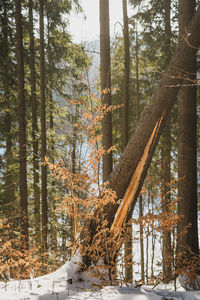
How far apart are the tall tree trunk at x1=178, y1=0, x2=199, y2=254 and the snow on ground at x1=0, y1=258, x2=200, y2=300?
239 centimetres

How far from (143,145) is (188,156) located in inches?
68.5

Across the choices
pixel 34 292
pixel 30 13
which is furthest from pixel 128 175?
pixel 30 13

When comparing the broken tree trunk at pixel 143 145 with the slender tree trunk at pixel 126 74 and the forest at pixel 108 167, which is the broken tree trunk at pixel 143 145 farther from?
the slender tree trunk at pixel 126 74

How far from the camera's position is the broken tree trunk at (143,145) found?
13.9 ft

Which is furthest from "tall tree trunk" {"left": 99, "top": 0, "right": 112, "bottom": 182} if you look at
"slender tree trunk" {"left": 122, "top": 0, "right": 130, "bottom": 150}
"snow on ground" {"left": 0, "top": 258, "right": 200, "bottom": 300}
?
"snow on ground" {"left": 0, "top": 258, "right": 200, "bottom": 300}

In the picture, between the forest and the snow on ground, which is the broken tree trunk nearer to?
the forest

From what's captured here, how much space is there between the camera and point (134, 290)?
9.69 ft

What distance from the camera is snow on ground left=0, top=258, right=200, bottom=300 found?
2688 mm

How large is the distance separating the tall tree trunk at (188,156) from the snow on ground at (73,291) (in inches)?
94.2

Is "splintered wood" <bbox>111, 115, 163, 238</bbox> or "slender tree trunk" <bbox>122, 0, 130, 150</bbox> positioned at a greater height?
"slender tree trunk" <bbox>122, 0, 130, 150</bbox>

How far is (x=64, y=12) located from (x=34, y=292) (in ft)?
36.8

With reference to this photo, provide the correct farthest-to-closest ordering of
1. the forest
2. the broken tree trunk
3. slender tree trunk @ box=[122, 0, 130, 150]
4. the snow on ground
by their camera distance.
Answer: slender tree trunk @ box=[122, 0, 130, 150], the broken tree trunk, the forest, the snow on ground

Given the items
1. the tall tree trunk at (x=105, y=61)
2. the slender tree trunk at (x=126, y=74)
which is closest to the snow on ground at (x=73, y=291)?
the tall tree trunk at (x=105, y=61)

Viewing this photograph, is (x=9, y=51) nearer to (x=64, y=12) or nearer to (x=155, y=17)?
(x=64, y=12)
